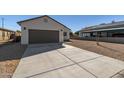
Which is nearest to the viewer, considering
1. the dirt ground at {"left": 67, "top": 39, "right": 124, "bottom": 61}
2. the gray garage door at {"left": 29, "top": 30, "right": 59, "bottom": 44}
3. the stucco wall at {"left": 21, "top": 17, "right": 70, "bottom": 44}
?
the dirt ground at {"left": 67, "top": 39, "right": 124, "bottom": 61}

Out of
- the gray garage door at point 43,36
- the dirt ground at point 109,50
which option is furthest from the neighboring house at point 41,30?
the dirt ground at point 109,50

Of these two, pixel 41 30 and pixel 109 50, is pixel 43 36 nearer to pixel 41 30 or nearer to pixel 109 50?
pixel 41 30

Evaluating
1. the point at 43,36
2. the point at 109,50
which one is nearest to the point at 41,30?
the point at 43,36

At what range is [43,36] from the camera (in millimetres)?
17719

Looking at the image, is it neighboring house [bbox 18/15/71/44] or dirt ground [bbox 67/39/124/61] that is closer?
dirt ground [bbox 67/39/124/61]

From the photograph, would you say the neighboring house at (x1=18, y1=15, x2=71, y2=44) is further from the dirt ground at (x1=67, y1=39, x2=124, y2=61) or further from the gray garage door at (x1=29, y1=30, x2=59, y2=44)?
the dirt ground at (x1=67, y1=39, x2=124, y2=61)

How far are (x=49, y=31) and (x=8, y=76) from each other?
13.7 metres

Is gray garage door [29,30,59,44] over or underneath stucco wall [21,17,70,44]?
underneath

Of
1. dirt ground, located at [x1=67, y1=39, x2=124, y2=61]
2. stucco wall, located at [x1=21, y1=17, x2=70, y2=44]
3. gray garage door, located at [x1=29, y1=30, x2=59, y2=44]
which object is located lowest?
dirt ground, located at [x1=67, y1=39, x2=124, y2=61]

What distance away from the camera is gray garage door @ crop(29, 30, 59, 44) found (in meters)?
16.9

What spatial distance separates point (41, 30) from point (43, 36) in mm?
863

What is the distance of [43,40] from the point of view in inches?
695

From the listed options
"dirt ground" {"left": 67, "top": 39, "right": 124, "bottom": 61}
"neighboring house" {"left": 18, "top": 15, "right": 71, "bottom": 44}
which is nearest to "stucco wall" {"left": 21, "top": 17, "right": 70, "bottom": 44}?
"neighboring house" {"left": 18, "top": 15, "right": 71, "bottom": 44}
